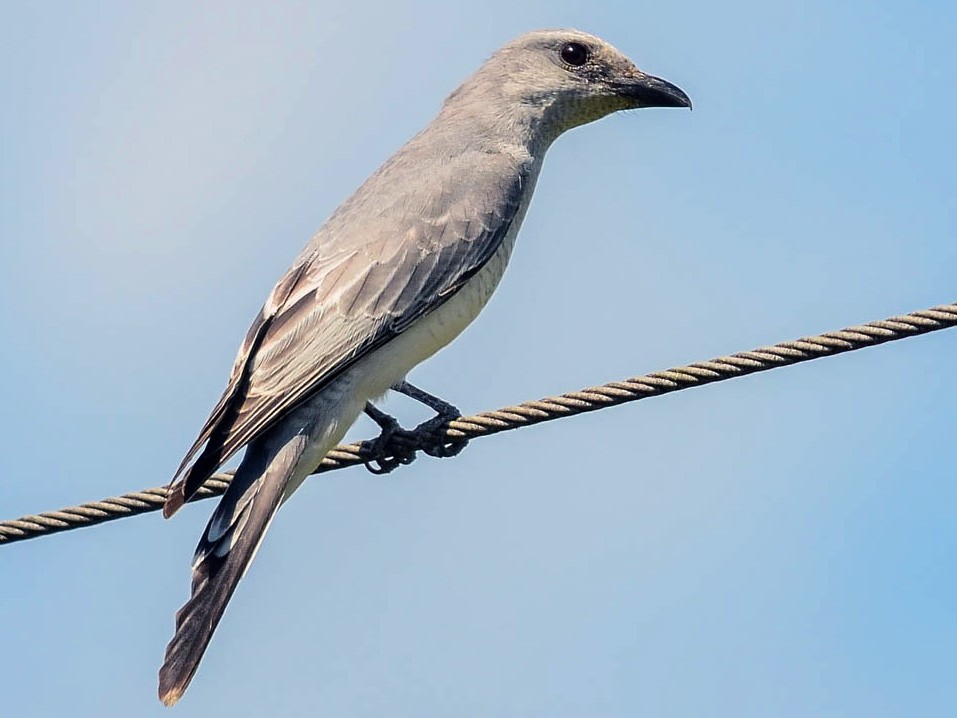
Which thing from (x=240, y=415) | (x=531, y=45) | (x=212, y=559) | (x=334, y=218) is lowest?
(x=212, y=559)

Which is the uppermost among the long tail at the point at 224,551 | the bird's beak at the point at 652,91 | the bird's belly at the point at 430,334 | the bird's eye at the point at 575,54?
the bird's eye at the point at 575,54

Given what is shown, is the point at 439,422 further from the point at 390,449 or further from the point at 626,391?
the point at 626,391

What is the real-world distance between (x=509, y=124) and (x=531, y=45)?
0.74m

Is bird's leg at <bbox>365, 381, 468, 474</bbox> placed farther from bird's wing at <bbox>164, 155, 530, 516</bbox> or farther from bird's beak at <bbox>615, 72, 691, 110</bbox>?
bird's beak at <bbox>615, 72, 691, 110</bbox>

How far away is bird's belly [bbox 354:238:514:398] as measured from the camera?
7.58 m

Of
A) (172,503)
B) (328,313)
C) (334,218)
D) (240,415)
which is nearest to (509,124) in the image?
(334,218)

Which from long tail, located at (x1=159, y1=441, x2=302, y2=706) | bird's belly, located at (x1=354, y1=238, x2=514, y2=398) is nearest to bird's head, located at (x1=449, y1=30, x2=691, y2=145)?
bird's belly, located at (x1=354, y1=238, x2=514, y2=398)

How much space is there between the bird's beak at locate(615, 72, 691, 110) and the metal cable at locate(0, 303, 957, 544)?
298 centimetres

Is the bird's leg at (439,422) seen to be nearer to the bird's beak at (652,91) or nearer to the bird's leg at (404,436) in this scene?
the bird's leg at (404,436)

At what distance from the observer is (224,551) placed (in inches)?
270

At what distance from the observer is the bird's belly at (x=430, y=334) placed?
24.9ft

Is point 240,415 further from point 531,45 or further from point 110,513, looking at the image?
point 531,45

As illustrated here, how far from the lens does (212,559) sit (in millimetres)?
6844

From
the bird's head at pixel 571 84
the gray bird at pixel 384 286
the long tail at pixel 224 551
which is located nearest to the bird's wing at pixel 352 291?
the gray bird at pixel 384 286
